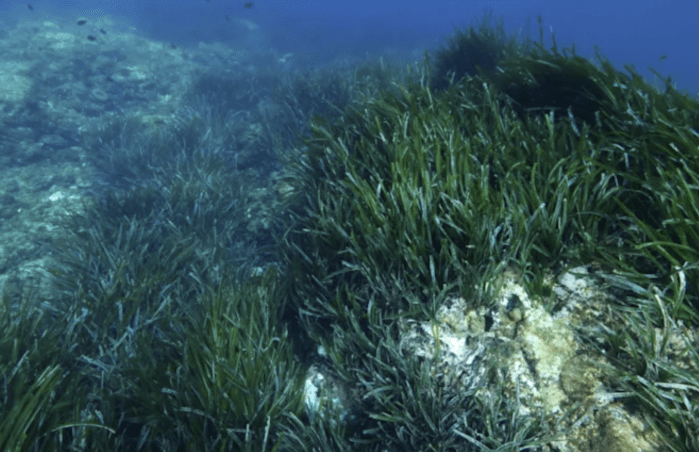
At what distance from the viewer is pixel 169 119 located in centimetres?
1273

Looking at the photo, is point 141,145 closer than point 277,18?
Yes

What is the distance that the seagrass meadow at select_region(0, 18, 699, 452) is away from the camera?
95.2 inches

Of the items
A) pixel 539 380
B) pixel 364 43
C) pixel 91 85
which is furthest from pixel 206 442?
pixel 364 43

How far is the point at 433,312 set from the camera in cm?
294

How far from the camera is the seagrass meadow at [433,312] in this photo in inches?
95.2

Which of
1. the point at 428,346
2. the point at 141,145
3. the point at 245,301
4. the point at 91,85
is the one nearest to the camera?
the point at 428,346

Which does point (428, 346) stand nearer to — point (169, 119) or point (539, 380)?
point (539, 380)

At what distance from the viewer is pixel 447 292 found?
3.09 meters

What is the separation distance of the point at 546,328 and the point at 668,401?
0.75m

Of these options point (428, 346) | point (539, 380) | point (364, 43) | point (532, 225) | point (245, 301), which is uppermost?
point (364, 43)

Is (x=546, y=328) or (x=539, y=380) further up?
(x=546, y=328)

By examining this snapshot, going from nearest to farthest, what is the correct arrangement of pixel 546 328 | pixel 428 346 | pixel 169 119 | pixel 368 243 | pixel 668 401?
pixel 668 401
pixel 546 328
pixel 428 346
pixel 368 243
pixel 169 119

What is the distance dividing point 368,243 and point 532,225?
3.84 ft

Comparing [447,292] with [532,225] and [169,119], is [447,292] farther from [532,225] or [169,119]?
[169,119]
